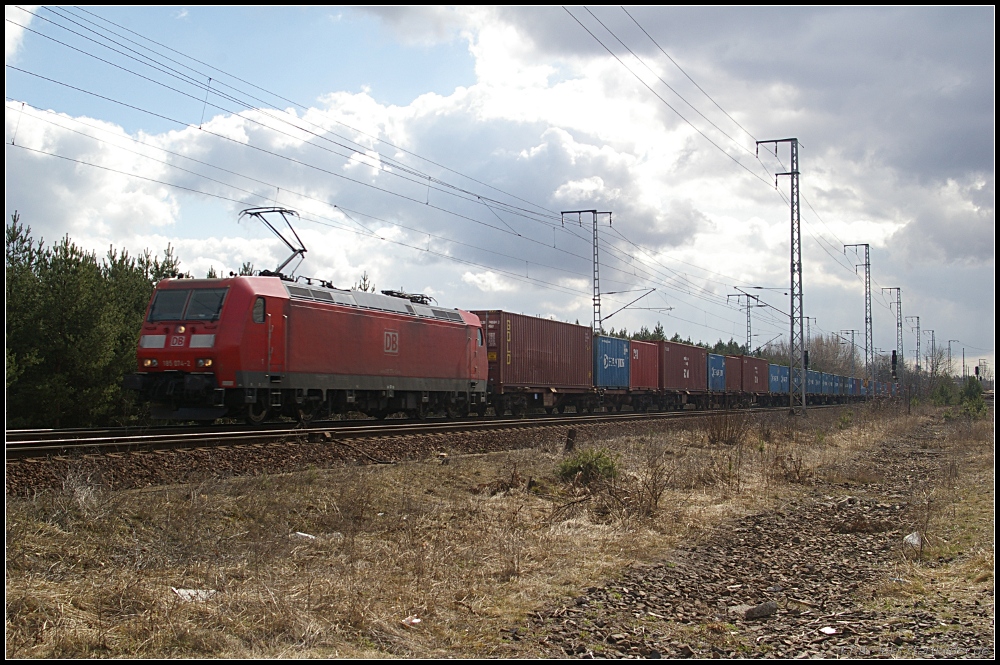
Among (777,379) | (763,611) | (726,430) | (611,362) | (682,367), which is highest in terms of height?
(611,362)

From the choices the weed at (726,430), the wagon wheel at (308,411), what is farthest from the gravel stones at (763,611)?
the wagon wheel at (308,411)

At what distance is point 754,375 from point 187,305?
4066cm

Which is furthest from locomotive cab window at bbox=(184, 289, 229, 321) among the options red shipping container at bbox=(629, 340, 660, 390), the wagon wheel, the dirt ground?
red shipping container at bbox=(629, 340, 660, 390)

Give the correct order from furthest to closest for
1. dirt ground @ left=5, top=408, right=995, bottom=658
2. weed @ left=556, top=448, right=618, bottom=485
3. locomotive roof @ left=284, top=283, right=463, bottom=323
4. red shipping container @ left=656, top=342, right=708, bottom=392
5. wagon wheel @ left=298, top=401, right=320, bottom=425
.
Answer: red shipping container @ left=656, top=342, right=708, bottom=392 → wagon wheel @ left=298, top=401, right=320, bottom=425 → locomotive roof @ left=284, top=283, right=463, bottom=323 → weed @ left=556, top=448, right=618, bottom=485 → dirt ground @ left=5, top=408, right=995, bottom=658

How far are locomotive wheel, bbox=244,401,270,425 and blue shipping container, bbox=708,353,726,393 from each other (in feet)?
102

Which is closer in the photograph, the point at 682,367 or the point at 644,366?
the point at 644,366

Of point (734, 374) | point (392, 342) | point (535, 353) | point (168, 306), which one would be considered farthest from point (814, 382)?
point (168, 306)

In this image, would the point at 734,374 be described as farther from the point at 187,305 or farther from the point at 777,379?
the point at 187,305

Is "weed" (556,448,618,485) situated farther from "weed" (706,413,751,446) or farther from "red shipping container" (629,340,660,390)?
"red shipping container" (629,340,660,390)

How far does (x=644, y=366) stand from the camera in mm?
36062

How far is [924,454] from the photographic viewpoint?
23.8m

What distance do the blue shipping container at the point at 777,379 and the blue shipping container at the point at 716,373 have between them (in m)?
9.53

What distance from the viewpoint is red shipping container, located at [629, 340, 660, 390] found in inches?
1373

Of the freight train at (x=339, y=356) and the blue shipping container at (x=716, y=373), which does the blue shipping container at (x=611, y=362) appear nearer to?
the freight train at (x=339, y=356)
